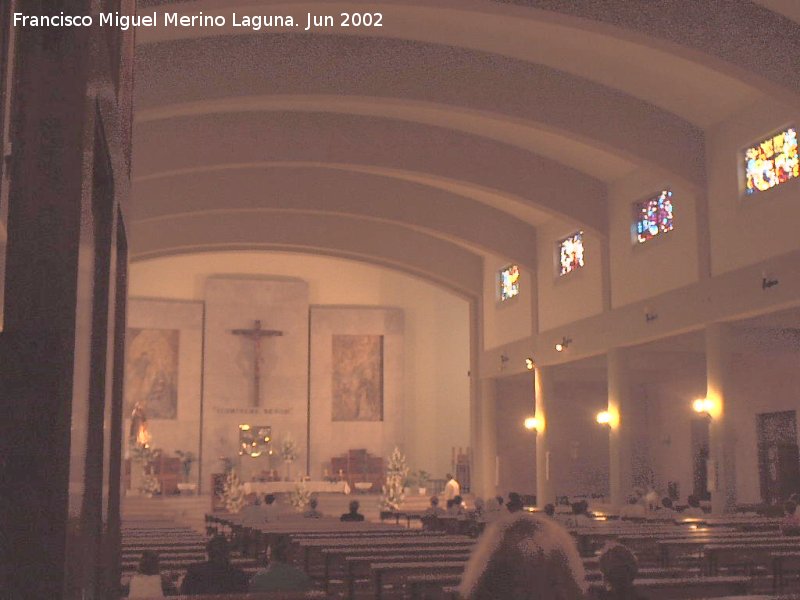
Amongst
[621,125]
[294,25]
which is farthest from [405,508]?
[294,25]

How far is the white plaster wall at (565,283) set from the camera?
22.2m

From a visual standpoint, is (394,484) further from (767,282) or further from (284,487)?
(767,282)

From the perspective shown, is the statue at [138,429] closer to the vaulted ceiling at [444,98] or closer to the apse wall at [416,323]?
the apse wall at [416,323]

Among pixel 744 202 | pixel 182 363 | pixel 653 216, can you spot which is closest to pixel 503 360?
pixel 653 216

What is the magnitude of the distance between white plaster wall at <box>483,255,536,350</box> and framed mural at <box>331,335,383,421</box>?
5.14 m

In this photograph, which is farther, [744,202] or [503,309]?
[503,309]

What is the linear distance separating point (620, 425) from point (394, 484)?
8138mm

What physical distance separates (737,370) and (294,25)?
13.7 metres

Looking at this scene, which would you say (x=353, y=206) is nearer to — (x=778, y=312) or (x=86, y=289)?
(x=778, y=312)

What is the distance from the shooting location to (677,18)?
539 inches

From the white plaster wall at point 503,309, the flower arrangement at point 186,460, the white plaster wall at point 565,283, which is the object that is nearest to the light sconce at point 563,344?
the white plaster wall at point 565,283

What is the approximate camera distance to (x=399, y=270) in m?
27.2

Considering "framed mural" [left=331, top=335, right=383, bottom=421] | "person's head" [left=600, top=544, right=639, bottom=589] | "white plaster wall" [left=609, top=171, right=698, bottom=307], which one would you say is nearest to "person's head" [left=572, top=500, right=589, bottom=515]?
"white plaster wall" [left=609, top=171, right=698, bottom=307]

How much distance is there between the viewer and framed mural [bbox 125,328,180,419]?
3073cm
